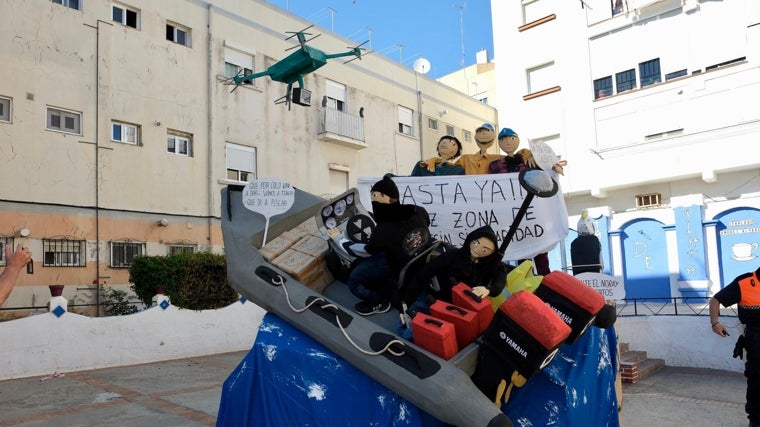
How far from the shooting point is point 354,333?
3367 mm

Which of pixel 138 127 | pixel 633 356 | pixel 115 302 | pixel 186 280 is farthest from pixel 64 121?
pixel 633 356

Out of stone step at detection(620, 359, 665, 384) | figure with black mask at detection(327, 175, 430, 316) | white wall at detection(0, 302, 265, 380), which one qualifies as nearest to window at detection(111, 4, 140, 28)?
white wall at detection(0, 302, 265, 380)

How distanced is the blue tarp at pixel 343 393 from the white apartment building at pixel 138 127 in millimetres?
11291

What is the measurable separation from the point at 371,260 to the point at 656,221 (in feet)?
45.6

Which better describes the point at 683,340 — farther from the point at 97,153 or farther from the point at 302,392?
the point at 97,153

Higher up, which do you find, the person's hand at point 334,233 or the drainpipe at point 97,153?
the drainpipe at point 97,153

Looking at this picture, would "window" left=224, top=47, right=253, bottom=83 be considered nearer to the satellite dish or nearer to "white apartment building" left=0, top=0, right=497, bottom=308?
"white apartment building" left=0, top=0, right=497, bottom=308

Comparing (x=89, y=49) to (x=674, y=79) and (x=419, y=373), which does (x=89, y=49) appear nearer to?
(x=419, y=373)

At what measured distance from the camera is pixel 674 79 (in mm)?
15328

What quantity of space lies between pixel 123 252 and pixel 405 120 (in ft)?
44.3

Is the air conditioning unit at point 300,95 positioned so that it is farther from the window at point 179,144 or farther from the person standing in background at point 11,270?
the person standing in background at point 11,270

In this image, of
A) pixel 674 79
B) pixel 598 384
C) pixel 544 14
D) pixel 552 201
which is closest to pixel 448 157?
pixel 552 201

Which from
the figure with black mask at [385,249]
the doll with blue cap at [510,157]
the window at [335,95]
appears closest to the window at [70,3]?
the window at [335,95]

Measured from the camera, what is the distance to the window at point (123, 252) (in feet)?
46.9
